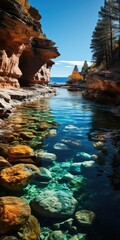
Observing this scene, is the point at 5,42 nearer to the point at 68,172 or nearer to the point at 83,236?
the point at 68,172

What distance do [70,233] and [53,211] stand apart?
0.57m

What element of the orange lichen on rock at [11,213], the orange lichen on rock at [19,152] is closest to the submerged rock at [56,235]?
the orange lichen on rock at [11,213]

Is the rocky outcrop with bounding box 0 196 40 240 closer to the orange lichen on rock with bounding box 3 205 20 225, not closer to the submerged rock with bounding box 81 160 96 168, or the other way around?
the orange lichen on rock with bounding box 3 205 20 225

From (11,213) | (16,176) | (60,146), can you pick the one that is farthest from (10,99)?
(11,213)

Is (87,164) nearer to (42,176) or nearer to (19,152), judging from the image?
(42,176)

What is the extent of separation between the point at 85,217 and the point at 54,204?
0.66 meters

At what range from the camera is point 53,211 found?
12.9ft

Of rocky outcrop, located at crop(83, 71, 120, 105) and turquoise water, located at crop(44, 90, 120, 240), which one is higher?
rocky outcrop, located at crop(83, 71, 120, 105)

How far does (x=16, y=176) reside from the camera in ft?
15.8

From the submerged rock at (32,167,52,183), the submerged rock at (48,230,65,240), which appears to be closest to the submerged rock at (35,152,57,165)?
the submerged rock at (32,167,52,183)

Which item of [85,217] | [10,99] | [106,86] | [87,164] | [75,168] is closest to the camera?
[85,217]

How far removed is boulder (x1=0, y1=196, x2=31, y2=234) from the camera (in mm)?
3309

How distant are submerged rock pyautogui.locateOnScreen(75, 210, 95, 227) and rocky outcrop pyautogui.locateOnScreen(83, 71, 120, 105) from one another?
621 inches

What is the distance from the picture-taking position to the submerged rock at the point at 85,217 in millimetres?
3678
